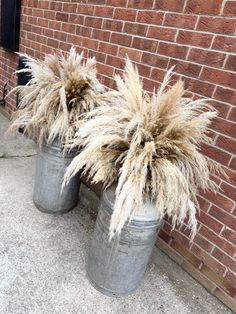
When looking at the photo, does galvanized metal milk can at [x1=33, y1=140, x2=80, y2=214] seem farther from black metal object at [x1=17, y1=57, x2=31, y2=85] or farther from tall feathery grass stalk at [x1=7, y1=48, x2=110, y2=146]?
black metal object at [x1=17, y1=57, x2=31, y2=85]

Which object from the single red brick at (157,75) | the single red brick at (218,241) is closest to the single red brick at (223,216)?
the single red brick at (218,241)

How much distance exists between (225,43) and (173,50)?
0.41 m

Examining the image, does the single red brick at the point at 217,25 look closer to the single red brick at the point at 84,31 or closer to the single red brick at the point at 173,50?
the single red brick at the point at 173,50

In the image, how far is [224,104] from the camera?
1865 mm

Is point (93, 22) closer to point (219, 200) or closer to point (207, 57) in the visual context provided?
point (207, 57)

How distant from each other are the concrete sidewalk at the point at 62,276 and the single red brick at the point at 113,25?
161 centimetres

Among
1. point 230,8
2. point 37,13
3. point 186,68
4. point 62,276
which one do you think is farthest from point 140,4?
point 62,276

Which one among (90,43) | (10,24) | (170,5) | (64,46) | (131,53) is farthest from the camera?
(10,24)

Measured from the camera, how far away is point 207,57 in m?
1.92

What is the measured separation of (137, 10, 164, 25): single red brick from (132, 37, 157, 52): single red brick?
130mm

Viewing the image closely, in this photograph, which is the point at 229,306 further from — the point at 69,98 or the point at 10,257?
the point at 69,98

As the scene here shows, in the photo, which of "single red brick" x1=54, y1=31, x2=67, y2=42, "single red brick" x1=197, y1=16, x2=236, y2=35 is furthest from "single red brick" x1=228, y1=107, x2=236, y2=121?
"single red brick" x1=54, y1=31, x2=67, y2=42

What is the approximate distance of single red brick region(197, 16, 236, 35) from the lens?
1.77 meters

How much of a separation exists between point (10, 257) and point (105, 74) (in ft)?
5.61
